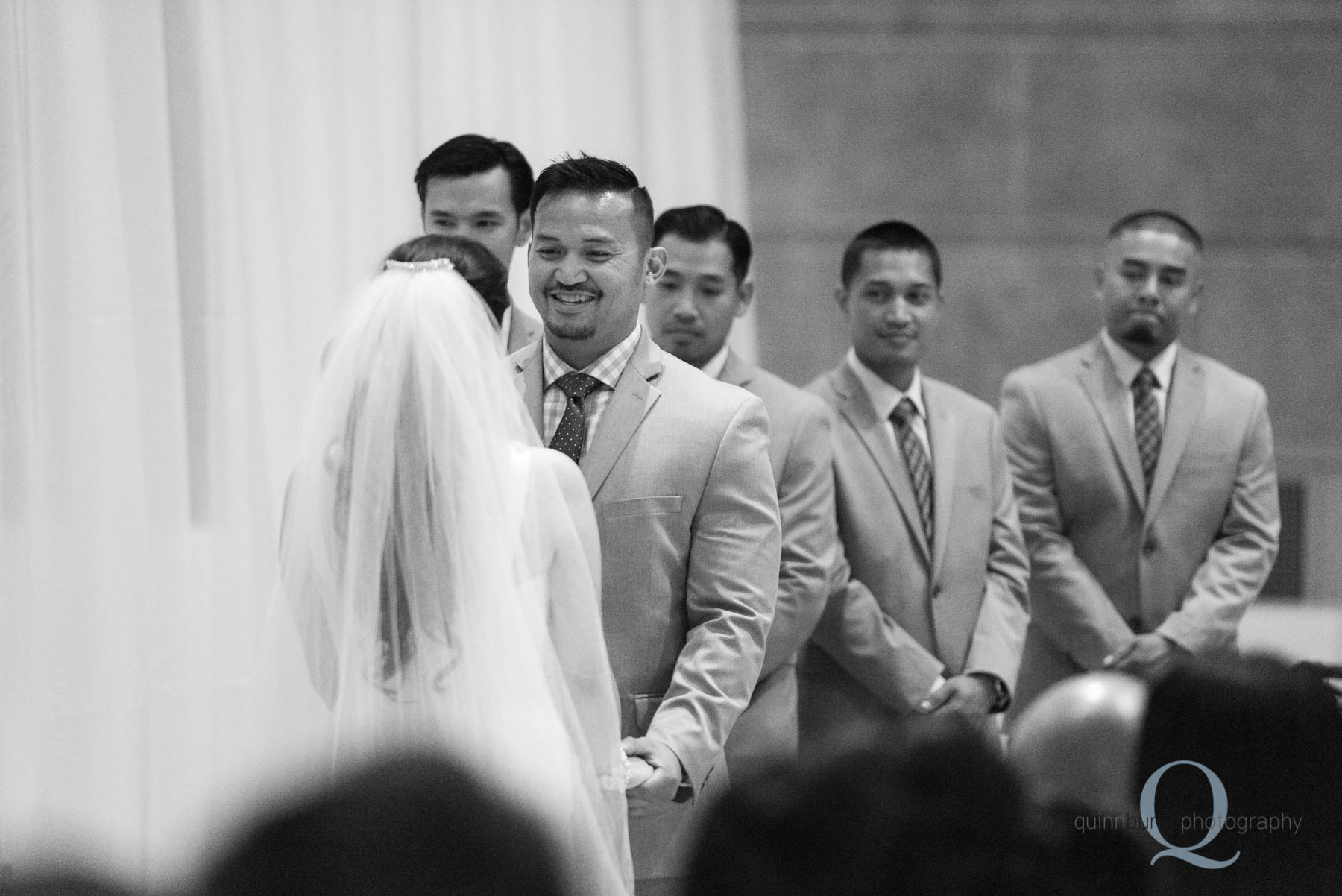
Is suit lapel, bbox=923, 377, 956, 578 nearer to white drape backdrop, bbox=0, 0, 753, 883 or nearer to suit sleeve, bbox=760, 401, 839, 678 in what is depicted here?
Result: suit sleeve, bbox=760, 401, 839, 678

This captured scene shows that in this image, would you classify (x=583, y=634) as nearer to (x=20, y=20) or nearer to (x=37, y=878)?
(x=37, y=878)

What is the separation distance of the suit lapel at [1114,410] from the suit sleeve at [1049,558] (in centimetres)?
14

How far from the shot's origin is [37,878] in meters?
0.72

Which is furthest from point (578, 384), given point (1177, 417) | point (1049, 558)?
point (1177, 417)

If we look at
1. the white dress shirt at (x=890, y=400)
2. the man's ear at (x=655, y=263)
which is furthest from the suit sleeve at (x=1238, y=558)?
the man's ear at (x=655, y=263)

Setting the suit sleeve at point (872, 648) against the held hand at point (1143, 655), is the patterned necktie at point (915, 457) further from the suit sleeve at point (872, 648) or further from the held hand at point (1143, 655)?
the held hand at point (1143, 655)

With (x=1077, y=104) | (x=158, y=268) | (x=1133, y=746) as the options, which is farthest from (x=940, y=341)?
(x=1133, y=746)

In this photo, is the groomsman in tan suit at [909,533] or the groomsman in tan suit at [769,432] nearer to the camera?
the groomsman in tan suit at [769,432]

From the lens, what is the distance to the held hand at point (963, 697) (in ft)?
10.7

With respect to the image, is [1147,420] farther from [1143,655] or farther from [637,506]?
[637,506]

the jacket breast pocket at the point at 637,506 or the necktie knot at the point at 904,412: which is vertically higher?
the necktie knot at the point at 904,412

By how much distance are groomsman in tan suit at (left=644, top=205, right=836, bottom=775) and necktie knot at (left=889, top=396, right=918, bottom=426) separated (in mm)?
187

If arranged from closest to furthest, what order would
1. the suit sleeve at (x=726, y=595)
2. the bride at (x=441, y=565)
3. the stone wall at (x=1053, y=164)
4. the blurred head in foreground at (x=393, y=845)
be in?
the blurred head in foreground at (x=393, y=845) → the bride at (x=441, y=565) → the suit sleeve at (x=726, y=595) → the stone wall at (x=1053, y=164)

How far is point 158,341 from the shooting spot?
3514mm
